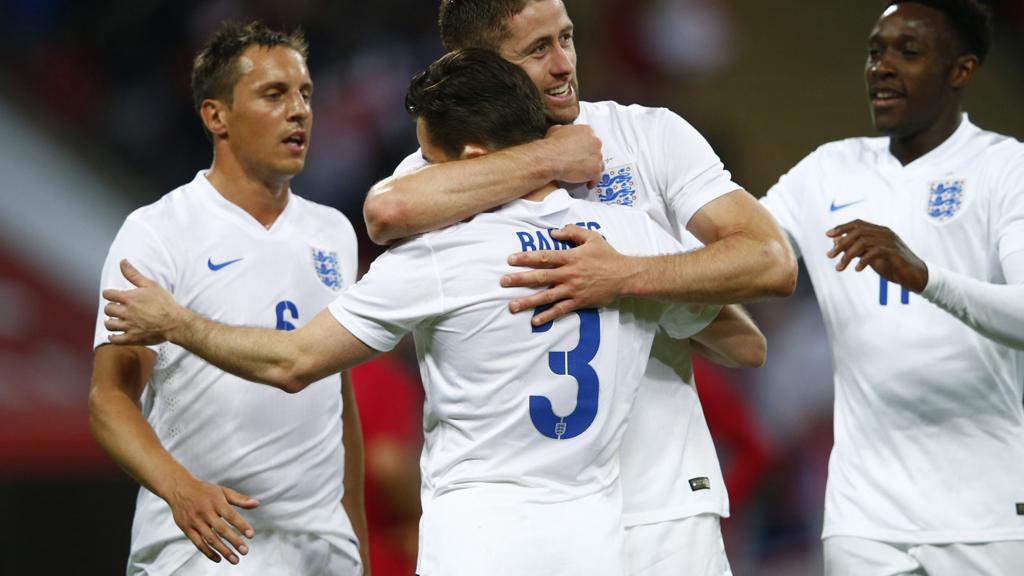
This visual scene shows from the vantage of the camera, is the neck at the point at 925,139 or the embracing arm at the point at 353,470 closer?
the embracing arm at the point at 353,470

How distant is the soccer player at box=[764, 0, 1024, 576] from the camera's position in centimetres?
354

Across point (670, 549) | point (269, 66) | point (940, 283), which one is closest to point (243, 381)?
point (269, 66)

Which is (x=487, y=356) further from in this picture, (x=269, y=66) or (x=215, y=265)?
(x=269, y=66)

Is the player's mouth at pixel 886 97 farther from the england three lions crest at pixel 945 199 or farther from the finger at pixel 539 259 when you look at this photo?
the finger at pixel 539 259

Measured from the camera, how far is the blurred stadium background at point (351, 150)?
568 centimetres

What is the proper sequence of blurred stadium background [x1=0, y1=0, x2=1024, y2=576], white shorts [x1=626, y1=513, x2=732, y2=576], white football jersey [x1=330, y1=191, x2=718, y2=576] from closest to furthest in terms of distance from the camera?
white football jersey [x1=330, y1=191, x2=718, y2=576]
white shorts [x1=626, y1=513, x2=732, y2=576]
blurred stadium background [x1=0, y1=0, x2=1024, y2=576]

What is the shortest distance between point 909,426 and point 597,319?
1490mm

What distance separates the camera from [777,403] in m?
7.51

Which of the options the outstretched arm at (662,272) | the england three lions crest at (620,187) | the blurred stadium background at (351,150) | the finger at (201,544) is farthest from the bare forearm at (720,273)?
the blurred stadium background at (351,150)

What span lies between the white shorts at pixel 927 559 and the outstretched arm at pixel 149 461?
1.86 m

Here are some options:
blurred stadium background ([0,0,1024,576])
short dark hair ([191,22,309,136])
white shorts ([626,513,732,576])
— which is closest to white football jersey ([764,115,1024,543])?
white shorts ([626,513,732,576])

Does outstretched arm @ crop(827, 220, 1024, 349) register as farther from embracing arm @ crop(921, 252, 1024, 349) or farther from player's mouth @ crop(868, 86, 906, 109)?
player's mouth @ crop(868, 86, 906, 109)

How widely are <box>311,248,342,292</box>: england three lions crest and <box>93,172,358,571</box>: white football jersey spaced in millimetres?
40

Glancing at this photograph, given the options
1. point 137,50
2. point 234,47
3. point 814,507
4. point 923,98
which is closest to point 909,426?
point 923,98
